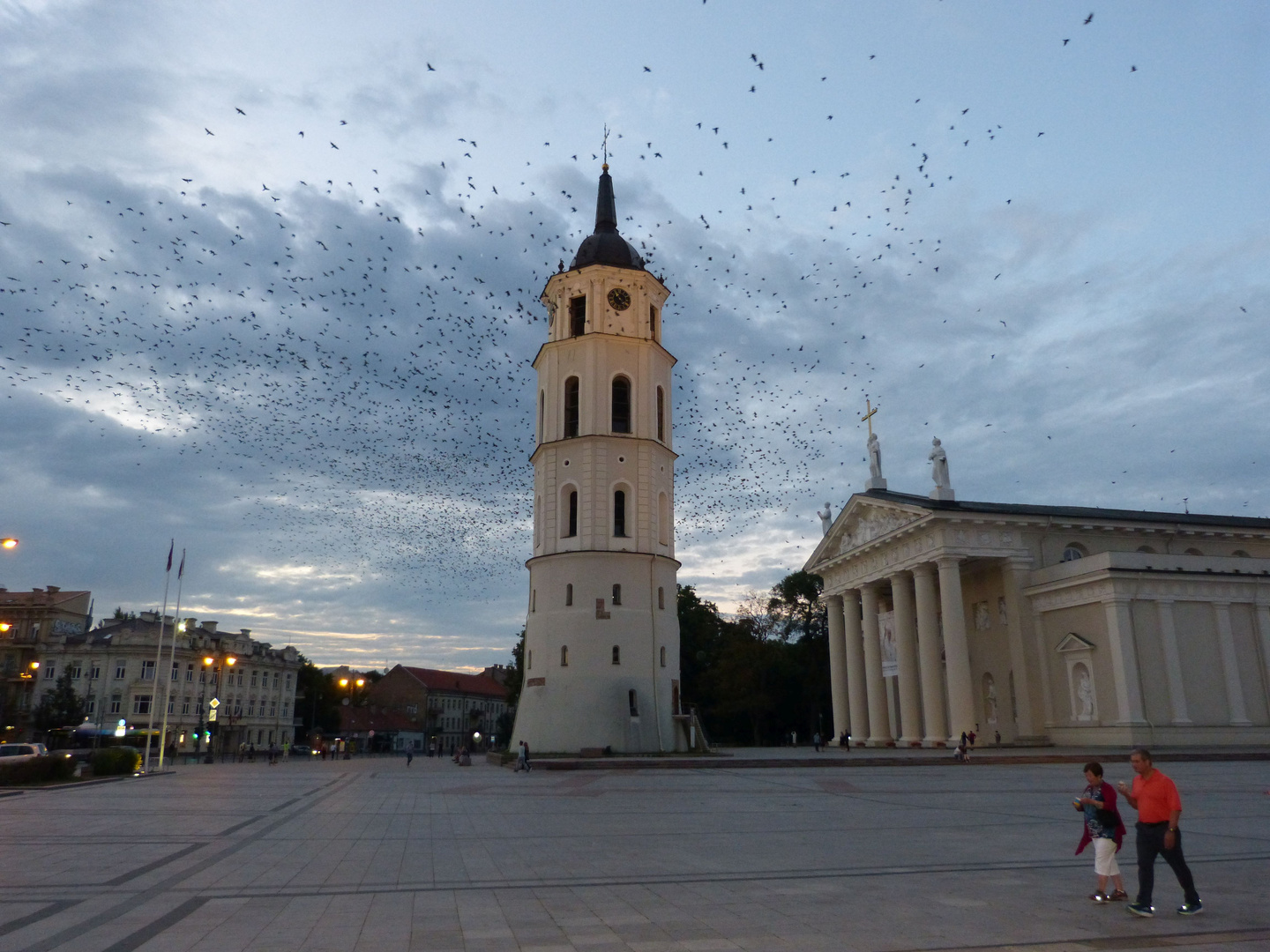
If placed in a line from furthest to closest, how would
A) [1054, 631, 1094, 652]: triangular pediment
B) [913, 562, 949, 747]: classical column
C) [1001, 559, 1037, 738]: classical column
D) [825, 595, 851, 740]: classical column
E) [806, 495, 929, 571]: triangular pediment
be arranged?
[825, 595, 851, 740]: classical column < [806, 495, 929, 571]: triangular pediment < [913, 562, 949, 747]: classical column < [1001, 559, 1037, 738]: classical column < [1054, 631, 1094, 652]: triangular pediment

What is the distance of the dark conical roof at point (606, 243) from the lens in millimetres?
52438

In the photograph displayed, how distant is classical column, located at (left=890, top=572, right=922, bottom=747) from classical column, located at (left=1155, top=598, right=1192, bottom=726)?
1273 centimetres

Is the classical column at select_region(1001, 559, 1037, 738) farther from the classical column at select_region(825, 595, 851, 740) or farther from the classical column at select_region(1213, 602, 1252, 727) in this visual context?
the classical column at select_region(825, 595, 851, 740)

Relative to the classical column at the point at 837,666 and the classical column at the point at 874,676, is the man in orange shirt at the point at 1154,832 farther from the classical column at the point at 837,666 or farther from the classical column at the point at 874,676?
the classical column at the point at 837,666

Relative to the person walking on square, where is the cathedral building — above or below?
above

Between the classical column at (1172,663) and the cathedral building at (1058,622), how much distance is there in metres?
0.08

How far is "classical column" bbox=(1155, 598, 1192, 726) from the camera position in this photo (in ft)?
138

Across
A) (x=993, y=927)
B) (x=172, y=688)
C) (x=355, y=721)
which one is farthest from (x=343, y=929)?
(x=355, y=721)

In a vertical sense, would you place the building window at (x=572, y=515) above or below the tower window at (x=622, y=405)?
below

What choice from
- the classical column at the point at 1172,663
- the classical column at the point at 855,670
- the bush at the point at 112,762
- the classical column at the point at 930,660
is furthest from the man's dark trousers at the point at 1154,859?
the classical column at the point at 855,670

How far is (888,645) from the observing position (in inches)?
2071

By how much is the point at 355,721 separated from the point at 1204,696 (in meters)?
110

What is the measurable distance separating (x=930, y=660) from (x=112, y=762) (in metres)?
38.5

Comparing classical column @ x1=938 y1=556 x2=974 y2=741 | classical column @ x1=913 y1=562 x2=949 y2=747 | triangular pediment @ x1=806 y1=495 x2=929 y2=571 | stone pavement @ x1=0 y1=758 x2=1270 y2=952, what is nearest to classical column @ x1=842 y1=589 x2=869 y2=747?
triangular pediment @ x1=806 y1=495 x2=929 y2=571
